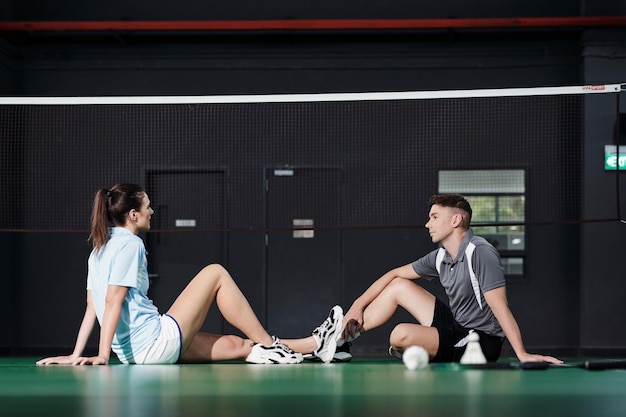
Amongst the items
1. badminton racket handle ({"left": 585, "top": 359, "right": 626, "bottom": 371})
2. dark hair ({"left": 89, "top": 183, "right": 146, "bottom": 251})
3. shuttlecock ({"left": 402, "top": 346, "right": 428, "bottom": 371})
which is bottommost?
badminton racket handle ({"left": 585, "top": 359, "right": 626, "bottom": 371})

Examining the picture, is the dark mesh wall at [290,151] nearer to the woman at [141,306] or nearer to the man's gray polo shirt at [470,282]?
the man's gray polo shirt at [470,282]

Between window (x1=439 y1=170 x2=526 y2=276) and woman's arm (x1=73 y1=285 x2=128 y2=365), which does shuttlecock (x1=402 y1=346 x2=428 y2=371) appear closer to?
woman's arm (x1=73 y1=285 x2=128 y2=365)

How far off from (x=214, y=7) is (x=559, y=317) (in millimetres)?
5385

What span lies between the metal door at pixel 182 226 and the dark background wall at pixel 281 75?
1.08 ft

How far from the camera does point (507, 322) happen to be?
4.62 m

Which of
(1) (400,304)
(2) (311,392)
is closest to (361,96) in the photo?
(1) (400,304)

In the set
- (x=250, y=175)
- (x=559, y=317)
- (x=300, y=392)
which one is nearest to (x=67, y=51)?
(x=250, y=175)

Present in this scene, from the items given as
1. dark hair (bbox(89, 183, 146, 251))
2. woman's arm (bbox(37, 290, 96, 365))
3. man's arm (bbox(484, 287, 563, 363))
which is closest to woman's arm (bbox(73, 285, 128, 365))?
woman's arm (bbox(37, 290, 96, 365))

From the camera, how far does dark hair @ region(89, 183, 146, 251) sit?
4.81 m

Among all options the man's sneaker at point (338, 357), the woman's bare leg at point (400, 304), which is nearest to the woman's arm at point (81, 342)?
the man's sneaker at point (338, 357)

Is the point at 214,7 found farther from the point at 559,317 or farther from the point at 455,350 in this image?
the point at 455,350

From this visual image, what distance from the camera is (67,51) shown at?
36.2 ft

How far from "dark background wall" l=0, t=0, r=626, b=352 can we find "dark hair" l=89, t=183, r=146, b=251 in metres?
6.01

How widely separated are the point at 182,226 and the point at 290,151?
1.52m
